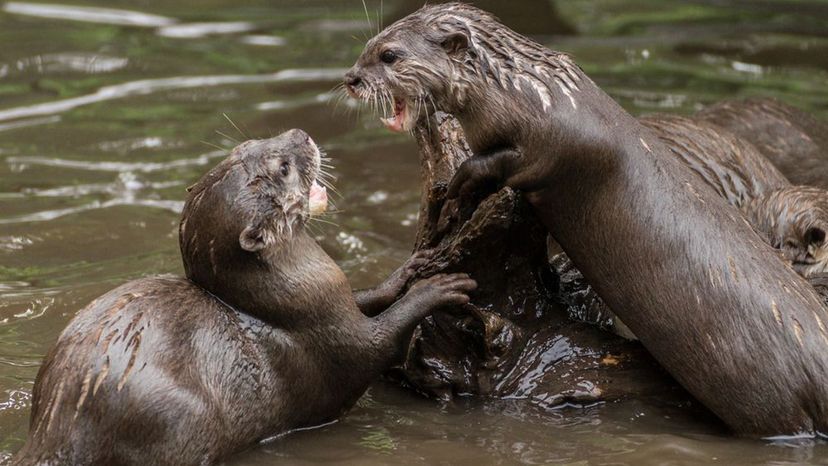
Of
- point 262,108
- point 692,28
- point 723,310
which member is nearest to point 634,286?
point 723,310

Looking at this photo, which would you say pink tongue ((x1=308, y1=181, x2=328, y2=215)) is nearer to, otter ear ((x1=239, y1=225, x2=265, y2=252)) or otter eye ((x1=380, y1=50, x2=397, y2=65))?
otter ear ((x1=239, y1=225, x2=265, y2=252))

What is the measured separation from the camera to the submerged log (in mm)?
5207

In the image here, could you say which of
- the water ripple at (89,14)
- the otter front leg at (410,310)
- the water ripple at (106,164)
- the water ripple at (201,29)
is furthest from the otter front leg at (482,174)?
the water ripple at (89,14)

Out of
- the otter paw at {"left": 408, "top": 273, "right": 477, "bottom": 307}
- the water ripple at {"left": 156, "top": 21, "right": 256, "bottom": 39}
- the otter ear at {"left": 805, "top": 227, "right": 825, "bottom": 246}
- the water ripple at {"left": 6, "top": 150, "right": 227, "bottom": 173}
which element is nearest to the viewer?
the otter paw at {"left": 408, "top": 273, "right": 477, "bottom": 307}

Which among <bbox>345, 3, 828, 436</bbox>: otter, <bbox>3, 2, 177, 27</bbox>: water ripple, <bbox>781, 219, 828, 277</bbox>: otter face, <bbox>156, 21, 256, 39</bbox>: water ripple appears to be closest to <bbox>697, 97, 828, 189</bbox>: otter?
<bbox>781, 219, 828, 277</bbox>: otter face

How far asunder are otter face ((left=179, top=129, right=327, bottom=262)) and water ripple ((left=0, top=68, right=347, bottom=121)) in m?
4.91

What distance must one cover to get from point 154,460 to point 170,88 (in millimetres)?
6177

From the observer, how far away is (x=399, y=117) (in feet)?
17.6

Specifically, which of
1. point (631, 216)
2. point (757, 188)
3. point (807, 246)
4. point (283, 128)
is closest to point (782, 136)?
point (757, 188)

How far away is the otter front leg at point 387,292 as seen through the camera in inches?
208

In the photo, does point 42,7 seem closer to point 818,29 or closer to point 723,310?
point 818,29

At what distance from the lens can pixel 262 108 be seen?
962 centimetres

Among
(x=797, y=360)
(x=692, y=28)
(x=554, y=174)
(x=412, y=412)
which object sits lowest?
(x=412, y=412)

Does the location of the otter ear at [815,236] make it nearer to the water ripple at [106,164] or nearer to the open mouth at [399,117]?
the open mouth at [399,117]
